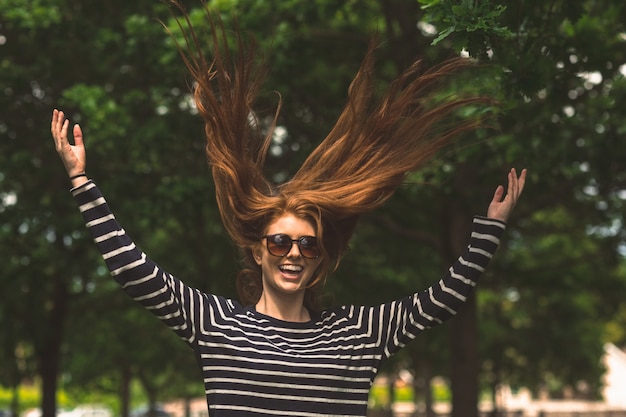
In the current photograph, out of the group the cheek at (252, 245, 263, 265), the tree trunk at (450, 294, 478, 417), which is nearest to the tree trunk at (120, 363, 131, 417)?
the tree trunk at (450, 294, 478, 417)

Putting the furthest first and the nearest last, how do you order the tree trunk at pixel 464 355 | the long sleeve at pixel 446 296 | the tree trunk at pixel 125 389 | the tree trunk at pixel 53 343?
the tree trunk at pixel 125 389, the tree trunk at pixel 53 343, the tree trunk at pixel 464 355, the long sleeve at pixel 446 296

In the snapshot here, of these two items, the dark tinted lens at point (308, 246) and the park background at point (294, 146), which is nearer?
the dark tinted lens at point (308, 246)

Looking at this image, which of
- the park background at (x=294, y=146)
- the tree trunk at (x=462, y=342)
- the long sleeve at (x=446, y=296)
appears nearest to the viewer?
the long sleeve at (x=446, y=296)

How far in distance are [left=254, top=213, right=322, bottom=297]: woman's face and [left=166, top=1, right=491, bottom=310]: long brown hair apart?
0.04m

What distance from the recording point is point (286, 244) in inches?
156

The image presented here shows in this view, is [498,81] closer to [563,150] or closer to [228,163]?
[228,163]

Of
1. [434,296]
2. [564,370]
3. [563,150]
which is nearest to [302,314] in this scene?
[434,296]

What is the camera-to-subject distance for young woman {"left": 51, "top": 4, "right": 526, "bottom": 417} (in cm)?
367

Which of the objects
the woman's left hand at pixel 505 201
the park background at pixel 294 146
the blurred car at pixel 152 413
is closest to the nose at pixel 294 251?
the woman's left hand at pixel 505 201

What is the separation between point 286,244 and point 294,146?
9.92 m

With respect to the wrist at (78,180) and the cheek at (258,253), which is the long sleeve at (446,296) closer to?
the cheek at (258,253)

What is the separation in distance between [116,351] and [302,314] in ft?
72.7

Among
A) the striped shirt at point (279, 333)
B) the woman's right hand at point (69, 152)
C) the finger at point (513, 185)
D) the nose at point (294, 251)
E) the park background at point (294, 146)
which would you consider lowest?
the striped shirt at point (279, 333)

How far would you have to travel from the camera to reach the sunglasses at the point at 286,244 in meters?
3.95
